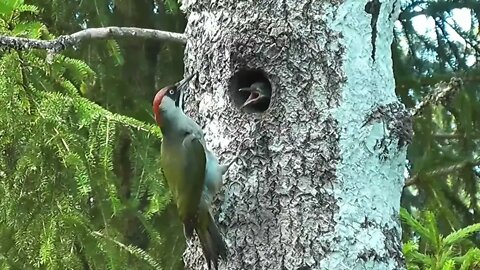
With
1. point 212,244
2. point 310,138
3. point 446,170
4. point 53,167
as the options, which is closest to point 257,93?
point 310,138

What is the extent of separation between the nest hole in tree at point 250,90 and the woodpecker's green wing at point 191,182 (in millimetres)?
179

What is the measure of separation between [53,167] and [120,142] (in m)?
1.05

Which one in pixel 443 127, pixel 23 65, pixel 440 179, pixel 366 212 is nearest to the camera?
pixel 366 212

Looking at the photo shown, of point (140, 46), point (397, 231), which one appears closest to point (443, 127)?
point (140, 46)

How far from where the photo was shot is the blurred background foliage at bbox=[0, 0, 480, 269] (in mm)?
3020

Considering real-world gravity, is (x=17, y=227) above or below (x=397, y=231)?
below

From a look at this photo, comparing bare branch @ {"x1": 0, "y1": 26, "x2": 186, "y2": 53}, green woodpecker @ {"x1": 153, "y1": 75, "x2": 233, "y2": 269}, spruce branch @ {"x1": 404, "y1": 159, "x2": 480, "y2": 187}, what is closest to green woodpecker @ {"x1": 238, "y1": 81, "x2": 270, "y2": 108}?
green woodpecker @ {"x1": 153, "y1": 75, "x2": 233, "y2": 269}

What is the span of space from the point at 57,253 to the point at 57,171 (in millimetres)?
287

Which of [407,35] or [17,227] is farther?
[407,35]

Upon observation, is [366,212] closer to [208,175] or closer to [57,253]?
[208,175]

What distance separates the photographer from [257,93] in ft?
8.80

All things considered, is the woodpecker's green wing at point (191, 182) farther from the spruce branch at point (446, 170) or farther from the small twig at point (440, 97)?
the spruce branch at point (446, 170)

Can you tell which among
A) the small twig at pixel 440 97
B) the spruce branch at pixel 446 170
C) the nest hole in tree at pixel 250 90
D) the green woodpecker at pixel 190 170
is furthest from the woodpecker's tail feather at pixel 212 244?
the spruce branch at pixel 446 170

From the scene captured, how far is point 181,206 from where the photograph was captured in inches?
107
